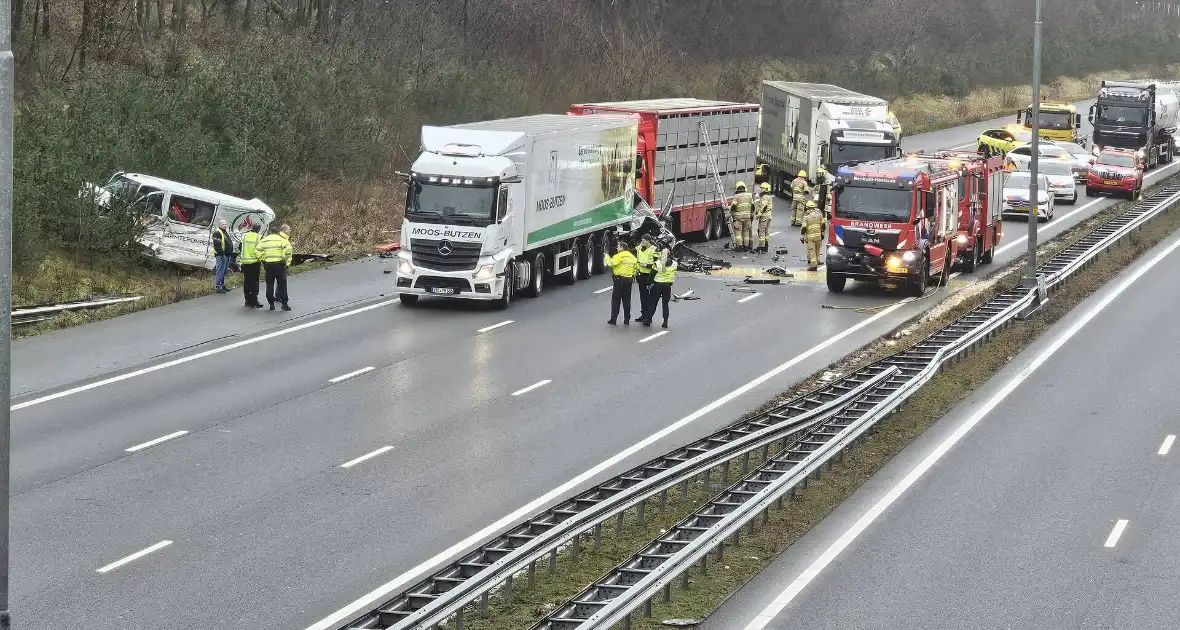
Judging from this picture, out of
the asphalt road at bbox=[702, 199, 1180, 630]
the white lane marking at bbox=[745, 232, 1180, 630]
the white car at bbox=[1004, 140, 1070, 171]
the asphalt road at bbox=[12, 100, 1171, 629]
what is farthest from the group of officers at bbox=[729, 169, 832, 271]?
the white car at bbox=[1004, 140, 1070, 171]

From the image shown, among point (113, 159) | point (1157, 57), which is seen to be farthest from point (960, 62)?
point (113, 159)

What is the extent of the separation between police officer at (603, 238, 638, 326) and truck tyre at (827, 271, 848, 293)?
5.86 m

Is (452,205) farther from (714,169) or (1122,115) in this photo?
(1122,115)

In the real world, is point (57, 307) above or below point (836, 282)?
below

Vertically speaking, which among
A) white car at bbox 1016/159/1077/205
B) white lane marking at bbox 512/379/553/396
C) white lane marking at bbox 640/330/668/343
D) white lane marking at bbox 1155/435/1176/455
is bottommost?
white lane marking at bbox 1155/435/1176/455

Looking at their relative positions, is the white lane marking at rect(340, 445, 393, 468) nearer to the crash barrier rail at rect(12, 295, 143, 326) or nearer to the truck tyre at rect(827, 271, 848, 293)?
the crash barrier rail at rect(12, 295, 143, 326)

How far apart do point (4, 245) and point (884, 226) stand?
25.1m

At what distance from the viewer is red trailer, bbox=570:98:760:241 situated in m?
38.0

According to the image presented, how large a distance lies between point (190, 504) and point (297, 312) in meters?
12.1

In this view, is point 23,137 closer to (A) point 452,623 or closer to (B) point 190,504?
(B) point 190,504

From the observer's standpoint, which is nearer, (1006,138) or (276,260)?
(276,260)

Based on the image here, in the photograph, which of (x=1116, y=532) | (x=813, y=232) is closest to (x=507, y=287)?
(x=813, y=232)

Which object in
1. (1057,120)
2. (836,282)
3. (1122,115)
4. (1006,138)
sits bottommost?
(836,282)

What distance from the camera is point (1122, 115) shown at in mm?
65750
